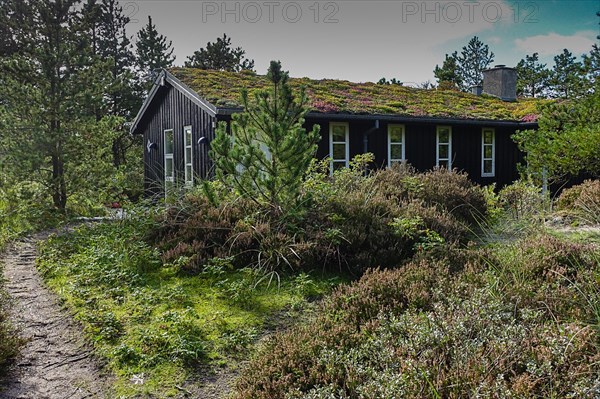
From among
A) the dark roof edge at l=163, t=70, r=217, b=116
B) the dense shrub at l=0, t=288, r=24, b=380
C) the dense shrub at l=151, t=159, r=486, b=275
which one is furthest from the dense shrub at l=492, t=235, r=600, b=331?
the dark roof edge at l=163, t=70, r=217, b=116

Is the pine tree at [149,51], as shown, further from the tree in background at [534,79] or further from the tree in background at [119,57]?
the tree in background at [534,79]

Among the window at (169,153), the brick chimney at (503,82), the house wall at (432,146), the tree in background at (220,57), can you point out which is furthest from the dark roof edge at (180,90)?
the tree in background at (220,57)

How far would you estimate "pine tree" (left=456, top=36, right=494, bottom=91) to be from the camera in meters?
45.5

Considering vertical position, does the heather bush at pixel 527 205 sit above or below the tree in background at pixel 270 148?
below

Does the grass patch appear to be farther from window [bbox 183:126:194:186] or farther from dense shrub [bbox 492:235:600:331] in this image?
window [bbox 183:126:194:186]

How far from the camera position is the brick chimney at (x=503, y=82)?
67.8ft

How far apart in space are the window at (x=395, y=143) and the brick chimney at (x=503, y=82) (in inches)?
349

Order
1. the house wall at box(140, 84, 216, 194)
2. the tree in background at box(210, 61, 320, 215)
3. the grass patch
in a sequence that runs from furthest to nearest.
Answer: the house wall at box(140, 84, 216, 194) < the tree in background at box(210, 61, 320, 215) < the grass patch

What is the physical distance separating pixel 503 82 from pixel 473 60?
27431 mm

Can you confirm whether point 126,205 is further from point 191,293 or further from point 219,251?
point 191,293

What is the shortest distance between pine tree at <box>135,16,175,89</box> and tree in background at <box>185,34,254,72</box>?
3496 millimetres

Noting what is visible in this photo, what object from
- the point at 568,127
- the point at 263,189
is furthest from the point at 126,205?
the point at 568,127

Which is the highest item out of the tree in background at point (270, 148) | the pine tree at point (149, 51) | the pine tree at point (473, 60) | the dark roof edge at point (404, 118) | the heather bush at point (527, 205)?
the pine tree at point (473, 60)

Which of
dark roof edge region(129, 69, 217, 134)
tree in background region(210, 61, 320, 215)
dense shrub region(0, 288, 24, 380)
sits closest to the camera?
dense shrub region(0, 288, 24, 380)
